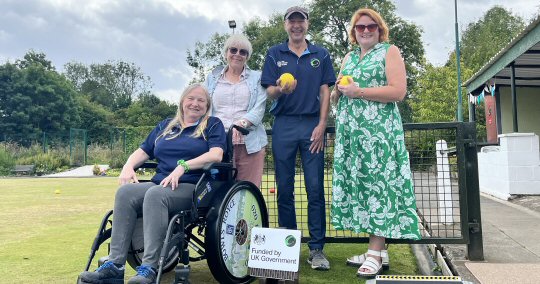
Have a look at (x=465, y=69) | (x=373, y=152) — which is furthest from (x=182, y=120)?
(x=465, y=69)

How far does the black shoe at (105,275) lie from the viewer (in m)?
2.38

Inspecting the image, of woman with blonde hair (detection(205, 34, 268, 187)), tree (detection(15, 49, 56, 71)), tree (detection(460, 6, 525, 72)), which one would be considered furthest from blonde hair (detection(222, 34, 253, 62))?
tree (detection(15, 49, 56, 71))

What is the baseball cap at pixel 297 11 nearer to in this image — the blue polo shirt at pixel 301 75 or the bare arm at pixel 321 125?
the blue polo shirt at pixel 301 75

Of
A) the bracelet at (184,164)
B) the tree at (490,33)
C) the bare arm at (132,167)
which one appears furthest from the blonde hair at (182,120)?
the tree at (490,33)

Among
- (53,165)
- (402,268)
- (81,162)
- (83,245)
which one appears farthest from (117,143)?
(402,268)

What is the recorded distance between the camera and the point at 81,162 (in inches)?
1087

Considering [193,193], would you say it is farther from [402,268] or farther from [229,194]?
[402,268]

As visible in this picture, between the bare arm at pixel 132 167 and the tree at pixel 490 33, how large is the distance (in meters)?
33.5

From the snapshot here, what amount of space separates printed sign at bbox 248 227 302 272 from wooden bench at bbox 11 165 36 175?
75.2ft

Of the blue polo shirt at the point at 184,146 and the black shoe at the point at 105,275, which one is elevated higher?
the blue polo shirt at the point at 184,146

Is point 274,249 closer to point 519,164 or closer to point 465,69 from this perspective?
point 519,164

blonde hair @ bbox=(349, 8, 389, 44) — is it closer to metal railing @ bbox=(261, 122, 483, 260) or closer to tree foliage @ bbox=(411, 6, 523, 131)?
metal railing @ bbox=(261, 122, 483, 260)

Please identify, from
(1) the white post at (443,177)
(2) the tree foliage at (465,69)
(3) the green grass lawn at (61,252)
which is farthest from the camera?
(2) the tree foliage at (465,69)

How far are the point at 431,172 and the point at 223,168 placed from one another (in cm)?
195
